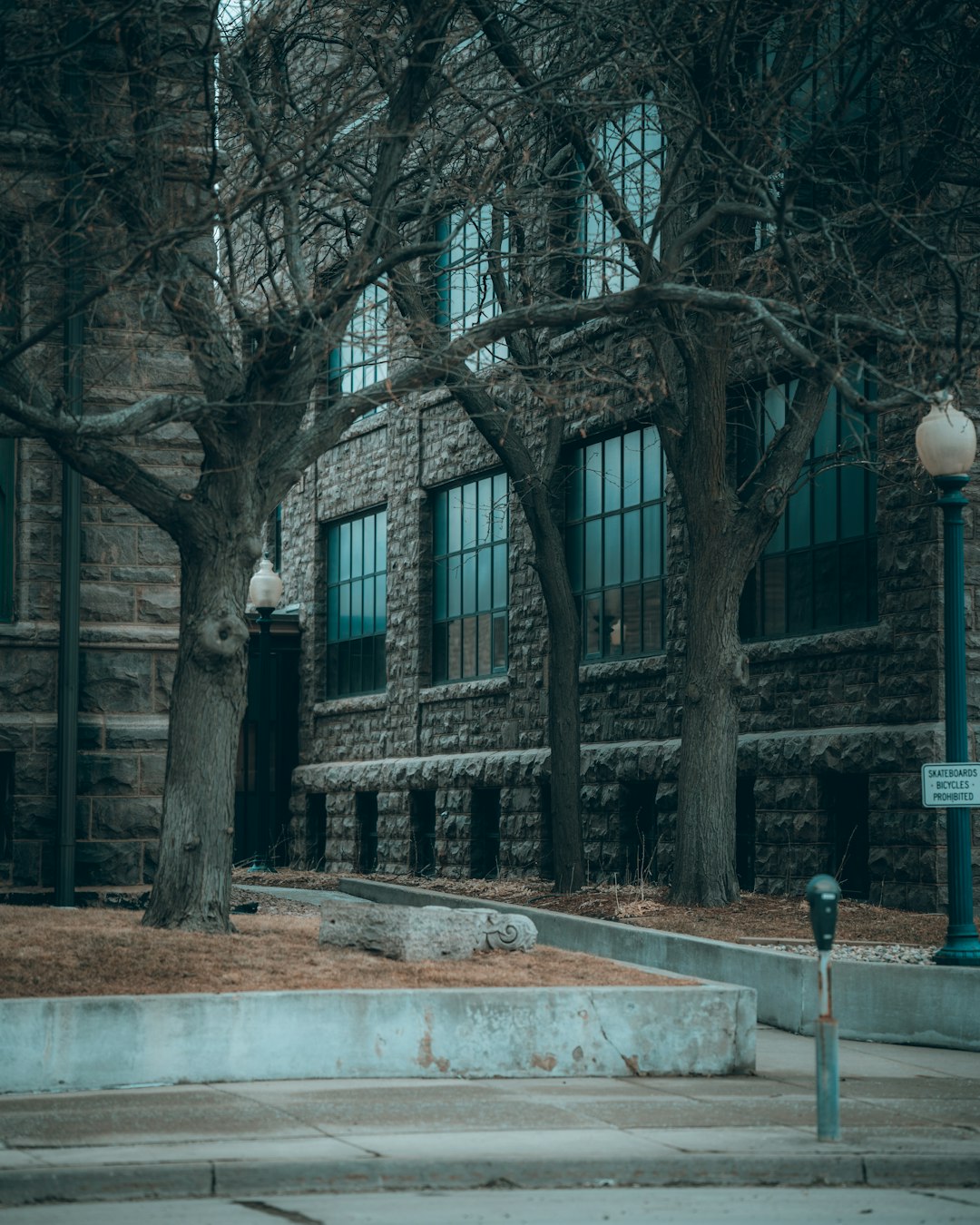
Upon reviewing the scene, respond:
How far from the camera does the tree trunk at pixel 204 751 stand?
1230cm

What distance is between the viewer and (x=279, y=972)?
1108 cm

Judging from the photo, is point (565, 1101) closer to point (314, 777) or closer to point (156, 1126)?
point (156, 1126)

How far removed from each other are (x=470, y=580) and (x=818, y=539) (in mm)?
8683

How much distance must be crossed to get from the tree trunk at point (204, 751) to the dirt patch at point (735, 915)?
4.46 meters

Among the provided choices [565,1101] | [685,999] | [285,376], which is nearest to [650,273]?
[285,376]

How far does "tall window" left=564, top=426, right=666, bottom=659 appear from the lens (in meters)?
22.5

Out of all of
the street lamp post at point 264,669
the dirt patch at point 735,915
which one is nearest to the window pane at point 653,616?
the dirt patch at point 735,915

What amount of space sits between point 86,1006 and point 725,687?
8722 mm

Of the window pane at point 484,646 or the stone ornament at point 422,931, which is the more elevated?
the window pane at point 484,646

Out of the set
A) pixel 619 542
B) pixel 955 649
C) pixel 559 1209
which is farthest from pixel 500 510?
pixel 559 1209

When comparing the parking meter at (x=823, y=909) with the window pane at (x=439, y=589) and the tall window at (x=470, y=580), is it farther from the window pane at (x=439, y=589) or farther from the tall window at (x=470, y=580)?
the window pane at (x=439, y=589)

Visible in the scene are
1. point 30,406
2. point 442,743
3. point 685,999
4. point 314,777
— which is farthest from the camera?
point 314,777

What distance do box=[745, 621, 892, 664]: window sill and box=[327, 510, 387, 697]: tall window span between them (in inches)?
436

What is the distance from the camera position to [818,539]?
766 inches
